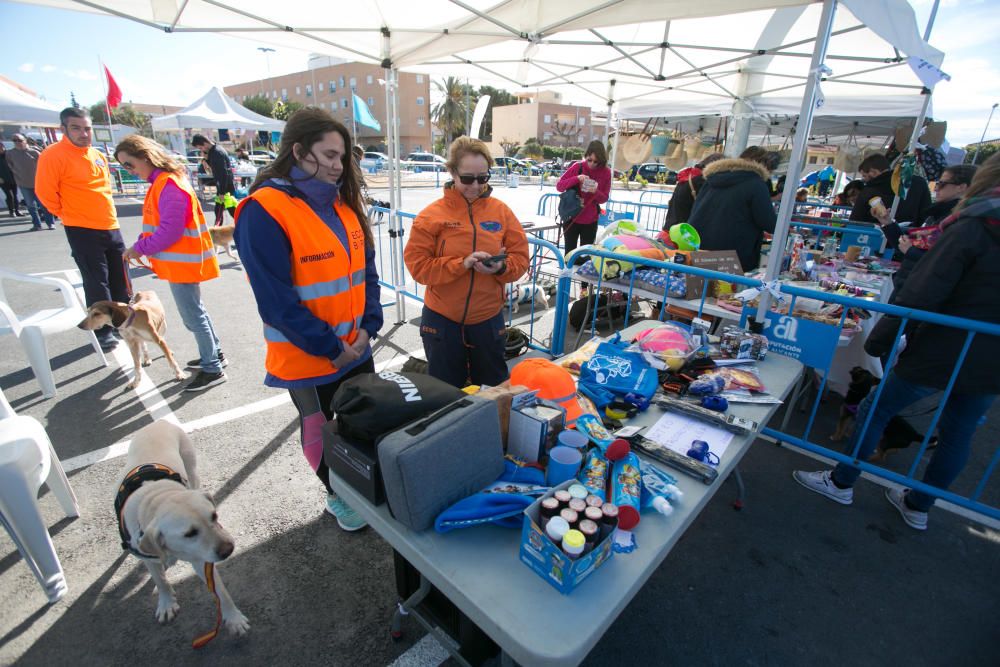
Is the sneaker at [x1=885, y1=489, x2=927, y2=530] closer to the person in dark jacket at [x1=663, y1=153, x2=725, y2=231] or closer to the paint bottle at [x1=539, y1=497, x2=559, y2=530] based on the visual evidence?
the paint bottle at [x1=539, y1=497, x2=559, y2=530]

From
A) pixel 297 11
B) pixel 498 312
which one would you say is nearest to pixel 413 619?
pixel 498 312

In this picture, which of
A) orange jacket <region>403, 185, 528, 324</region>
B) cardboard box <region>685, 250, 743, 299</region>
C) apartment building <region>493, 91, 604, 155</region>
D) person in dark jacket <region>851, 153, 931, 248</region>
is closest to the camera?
orange jacket <region>403, 185, 528, 324</region>

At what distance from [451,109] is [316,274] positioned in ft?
199

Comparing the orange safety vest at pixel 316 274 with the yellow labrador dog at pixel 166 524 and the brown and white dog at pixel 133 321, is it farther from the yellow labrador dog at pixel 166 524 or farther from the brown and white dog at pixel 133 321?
the brown and white dog at pixel 133 321

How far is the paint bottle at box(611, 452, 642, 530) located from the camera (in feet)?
4.71

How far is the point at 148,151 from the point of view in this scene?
3.51 metres

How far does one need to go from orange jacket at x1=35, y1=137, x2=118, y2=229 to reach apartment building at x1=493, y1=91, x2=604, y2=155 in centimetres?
5322

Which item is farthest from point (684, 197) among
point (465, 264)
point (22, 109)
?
point (22, 109)

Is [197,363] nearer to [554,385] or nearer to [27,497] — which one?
[27,497]

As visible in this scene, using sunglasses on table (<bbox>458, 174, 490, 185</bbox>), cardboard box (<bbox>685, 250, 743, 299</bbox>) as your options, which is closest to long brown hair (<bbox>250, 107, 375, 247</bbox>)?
sunglasses on table (<bbox>458, 174, 490, 185</bbox>)

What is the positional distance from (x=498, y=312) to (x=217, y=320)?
4.42 metres

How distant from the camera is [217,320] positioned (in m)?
5.62

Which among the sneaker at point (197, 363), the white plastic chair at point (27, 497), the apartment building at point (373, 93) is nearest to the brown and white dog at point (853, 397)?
the white plastic chair at point (27, 497)

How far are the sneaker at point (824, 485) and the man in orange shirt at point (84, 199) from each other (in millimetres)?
6417
